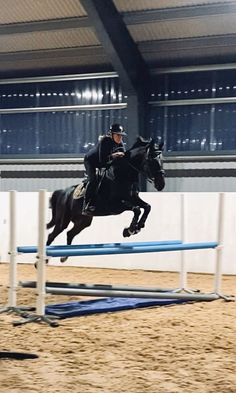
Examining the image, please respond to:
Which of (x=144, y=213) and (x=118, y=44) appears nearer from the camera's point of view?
(x=144, y=213)

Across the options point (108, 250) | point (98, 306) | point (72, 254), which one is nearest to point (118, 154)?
point (108, 250)

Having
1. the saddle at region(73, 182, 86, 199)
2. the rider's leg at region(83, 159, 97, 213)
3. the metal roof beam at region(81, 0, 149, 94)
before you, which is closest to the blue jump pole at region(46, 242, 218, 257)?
the rider's leg at region(83, 159, 97, 213)

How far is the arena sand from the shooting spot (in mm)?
3104

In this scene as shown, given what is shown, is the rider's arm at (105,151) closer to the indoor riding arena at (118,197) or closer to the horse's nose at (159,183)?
the indoor riding arena at (118,197)

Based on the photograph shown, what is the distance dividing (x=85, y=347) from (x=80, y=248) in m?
1.39

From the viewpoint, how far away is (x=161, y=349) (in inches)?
155

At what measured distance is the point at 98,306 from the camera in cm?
554

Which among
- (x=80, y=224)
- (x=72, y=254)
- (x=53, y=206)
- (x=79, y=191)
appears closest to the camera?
(x=72, y=254)

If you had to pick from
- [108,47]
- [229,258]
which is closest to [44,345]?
[229,258]

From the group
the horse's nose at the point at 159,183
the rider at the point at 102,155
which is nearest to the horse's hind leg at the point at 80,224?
the rider at the point at 102,155

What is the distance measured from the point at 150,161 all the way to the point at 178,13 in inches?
201

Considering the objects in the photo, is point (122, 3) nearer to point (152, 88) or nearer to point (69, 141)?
point (152, 88)

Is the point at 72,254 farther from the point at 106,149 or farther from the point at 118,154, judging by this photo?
the point at 106,149

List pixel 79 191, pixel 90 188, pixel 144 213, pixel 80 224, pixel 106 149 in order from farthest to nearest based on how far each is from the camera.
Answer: pixel 80 224
pixel 79 191
pixel 90 188
pixel 106 149
pixel 144 213
